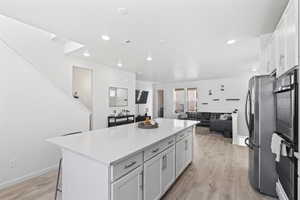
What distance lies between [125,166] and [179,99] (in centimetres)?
826

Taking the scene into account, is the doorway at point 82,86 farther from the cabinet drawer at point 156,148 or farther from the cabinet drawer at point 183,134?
the cabinet drawer at point 156,148

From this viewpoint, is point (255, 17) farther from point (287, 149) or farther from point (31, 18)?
point (31, 18)

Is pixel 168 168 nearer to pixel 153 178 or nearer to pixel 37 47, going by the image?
pixel 153 178

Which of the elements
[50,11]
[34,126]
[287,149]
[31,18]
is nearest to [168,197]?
[287,149]

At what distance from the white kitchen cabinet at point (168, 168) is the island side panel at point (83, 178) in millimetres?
955

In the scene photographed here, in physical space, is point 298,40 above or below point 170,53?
below

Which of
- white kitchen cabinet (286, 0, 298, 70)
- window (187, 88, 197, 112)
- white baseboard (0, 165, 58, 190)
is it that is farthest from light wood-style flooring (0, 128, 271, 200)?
window (187, 88, 197, 112)

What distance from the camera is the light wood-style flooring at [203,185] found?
214 cm

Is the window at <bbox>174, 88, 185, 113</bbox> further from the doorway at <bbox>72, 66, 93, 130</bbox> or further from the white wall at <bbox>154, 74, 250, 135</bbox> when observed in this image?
the doorway at <bbox>72, 66, 93, 130</bbox>

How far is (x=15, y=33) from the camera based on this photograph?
2.93 m

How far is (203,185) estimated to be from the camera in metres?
2.44

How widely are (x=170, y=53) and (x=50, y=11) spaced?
2.58m

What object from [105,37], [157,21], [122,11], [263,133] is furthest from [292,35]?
[105,37]

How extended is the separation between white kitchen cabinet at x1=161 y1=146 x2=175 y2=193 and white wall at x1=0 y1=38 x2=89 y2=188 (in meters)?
2.29
